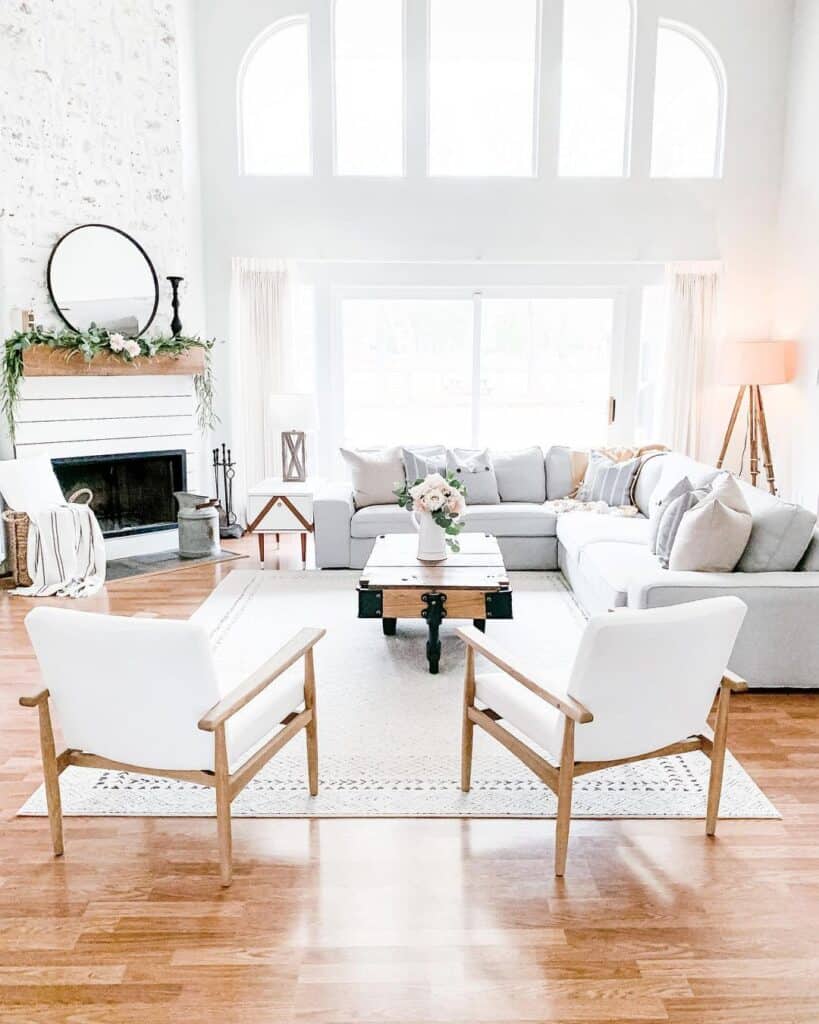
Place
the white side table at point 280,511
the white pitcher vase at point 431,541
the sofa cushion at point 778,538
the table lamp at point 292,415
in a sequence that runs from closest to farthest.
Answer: the sofa cushion at point 778,538
the white pitcher vase at point 431,541
the white side table at point 280,511
the table lamp at point 292,415

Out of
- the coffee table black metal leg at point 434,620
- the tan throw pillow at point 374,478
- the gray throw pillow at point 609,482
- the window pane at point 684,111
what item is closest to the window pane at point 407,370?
the tan throw pillow at point 374,478

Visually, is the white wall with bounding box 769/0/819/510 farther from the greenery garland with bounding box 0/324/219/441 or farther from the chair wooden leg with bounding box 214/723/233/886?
the chair wooden leg with bounding box 214/723/233/886

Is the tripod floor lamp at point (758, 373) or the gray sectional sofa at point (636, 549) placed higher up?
the tripod floor lamp at point (758, 373)

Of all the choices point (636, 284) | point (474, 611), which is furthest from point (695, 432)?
point (474, 611)

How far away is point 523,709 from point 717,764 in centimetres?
63

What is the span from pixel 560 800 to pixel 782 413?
5513 millimetres

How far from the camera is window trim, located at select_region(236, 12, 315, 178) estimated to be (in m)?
6.77

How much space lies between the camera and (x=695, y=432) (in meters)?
7.15

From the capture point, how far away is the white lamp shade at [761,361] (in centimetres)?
653

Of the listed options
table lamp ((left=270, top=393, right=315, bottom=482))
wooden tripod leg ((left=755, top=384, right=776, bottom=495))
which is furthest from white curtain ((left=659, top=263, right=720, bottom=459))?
table lamp ((left=270, top=393, right=315, bottom=482))

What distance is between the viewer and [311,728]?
276 cm

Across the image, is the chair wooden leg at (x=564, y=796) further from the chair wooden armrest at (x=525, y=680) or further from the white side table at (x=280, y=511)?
the white side table at (x=280, y=511)

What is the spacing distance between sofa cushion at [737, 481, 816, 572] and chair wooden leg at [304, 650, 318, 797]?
2107 millimetres

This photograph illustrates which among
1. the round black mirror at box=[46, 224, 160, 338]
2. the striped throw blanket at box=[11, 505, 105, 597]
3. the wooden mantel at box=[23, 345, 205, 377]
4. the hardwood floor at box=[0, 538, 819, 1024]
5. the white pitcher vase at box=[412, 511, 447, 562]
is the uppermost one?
the round black mirror at box=[46, 224, 160, 338]
